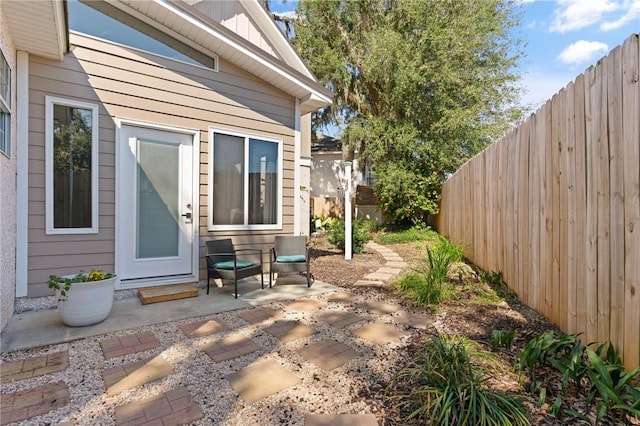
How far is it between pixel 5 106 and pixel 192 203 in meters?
2.10

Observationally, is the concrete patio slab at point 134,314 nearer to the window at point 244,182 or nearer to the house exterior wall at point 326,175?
the window at point 244,182

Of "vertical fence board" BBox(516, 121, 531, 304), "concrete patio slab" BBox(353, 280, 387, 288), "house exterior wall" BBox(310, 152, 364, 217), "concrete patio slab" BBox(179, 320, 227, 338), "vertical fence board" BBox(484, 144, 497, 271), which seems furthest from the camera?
"house exterior wall" BBox(310, 152, 364, 217)

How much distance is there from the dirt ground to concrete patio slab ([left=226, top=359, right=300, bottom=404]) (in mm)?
546

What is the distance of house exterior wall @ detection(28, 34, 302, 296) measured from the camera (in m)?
3.51

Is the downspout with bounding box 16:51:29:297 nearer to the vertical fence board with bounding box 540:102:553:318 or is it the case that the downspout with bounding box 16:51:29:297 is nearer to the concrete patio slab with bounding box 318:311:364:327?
the concrete patio slab with bounding box 318:311:364:327

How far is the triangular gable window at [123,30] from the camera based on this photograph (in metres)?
3.76

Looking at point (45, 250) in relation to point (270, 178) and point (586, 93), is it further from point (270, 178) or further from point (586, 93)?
point (586, 93)

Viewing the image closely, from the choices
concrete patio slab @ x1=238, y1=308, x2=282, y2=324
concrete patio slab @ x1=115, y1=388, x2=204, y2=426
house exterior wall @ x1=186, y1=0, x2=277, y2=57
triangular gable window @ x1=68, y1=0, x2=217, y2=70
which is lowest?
concrete patio slab @ x1=115, y1=388, x2=204, y2=426

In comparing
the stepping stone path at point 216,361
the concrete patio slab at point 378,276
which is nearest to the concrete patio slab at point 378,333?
the stepping stone path at point 216,361

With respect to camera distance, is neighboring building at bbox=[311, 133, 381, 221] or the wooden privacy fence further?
neighboring building at bbox=[311, 133, 381, 221]

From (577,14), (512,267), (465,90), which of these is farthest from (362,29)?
(512,267)

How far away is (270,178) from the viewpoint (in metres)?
5.34

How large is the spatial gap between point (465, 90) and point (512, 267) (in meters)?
8.71

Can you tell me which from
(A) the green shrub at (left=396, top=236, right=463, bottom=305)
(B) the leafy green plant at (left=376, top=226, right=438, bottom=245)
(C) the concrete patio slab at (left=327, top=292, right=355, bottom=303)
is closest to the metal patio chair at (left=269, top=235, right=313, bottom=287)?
(C) the concrete patio slab at (left=327, top=292, right=355, bottom=303)
